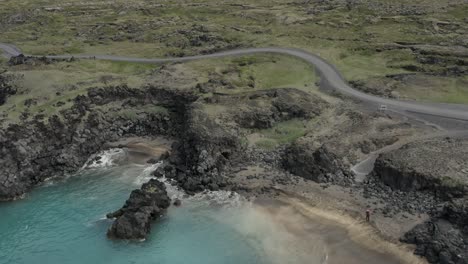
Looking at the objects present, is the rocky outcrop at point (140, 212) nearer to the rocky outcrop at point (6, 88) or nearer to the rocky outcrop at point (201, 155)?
the rocky outcrop at point (201, 155)

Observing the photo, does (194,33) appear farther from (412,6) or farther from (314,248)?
(314,248)

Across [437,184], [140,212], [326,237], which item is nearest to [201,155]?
[140,212]

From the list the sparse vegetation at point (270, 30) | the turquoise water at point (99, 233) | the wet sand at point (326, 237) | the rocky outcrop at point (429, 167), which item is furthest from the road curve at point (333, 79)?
the turquoise water at point (99, 233)

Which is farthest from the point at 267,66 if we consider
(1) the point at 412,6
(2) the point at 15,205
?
(1) the point at 412,6

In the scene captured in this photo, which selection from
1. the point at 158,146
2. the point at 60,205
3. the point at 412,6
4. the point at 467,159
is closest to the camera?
the point at 467,159

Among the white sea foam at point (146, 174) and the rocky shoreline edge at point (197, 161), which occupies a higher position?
the rocky shoreline edge at point (197, 161)
